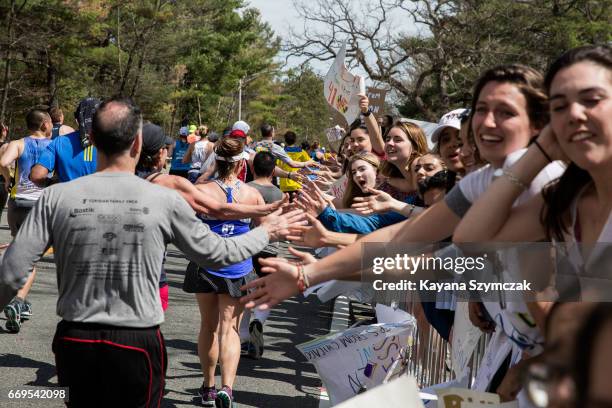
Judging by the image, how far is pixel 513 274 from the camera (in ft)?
8.62

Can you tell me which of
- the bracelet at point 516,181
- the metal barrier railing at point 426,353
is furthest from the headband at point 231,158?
the bracelet at point 516,181

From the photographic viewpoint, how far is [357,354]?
5129 mm

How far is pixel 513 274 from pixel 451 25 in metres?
33.1

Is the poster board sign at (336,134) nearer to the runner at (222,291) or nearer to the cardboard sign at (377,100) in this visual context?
the cardboard sign at (377,100)

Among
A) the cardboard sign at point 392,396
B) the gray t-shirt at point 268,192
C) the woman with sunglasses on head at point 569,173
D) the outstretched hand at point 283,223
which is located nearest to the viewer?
the cardboard sign at point 392,396

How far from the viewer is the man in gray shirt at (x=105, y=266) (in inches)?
147

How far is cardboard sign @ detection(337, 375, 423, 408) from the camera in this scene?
1580mm

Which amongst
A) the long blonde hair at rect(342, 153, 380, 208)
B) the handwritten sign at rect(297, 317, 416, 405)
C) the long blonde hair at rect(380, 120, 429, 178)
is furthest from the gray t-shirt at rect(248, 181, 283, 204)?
the handwritten sign at rect(297, 317, 416, 405)

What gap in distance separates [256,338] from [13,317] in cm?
223

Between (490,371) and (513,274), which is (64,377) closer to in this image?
(490,371)

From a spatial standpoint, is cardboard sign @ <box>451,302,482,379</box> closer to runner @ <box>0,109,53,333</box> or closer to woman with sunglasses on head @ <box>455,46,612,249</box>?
woman with sunglasses on head @ <box>455,46,612,249</box>

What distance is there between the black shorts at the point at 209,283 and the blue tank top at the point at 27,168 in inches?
136

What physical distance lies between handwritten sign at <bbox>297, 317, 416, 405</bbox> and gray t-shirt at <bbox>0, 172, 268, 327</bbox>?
1.59m

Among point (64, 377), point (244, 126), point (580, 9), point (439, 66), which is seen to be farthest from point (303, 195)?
point (580, 9)
